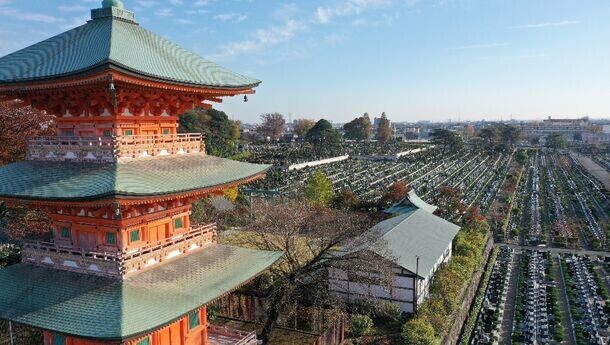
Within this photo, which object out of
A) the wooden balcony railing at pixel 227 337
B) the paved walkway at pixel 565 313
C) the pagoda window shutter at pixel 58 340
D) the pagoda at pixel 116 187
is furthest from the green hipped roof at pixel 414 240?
the pagoda window shutter at pixel 58 340

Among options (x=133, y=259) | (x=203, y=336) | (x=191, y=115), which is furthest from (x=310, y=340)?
(x=191, y=115)

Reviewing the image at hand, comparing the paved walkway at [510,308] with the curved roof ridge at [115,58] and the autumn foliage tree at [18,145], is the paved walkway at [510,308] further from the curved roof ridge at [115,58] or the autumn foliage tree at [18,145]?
the autumn foliage tree at [18,145]

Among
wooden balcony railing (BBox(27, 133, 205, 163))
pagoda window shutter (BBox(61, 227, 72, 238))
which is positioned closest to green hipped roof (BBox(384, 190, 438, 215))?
wooden balcony railing (BBox(27, 133, 205, 163))

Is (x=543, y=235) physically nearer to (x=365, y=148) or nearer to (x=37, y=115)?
(x=37, y=115)

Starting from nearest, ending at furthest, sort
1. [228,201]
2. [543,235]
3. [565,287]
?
[565,287] → [228,201] → [543,235]

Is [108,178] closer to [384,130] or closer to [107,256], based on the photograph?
[107,256]
